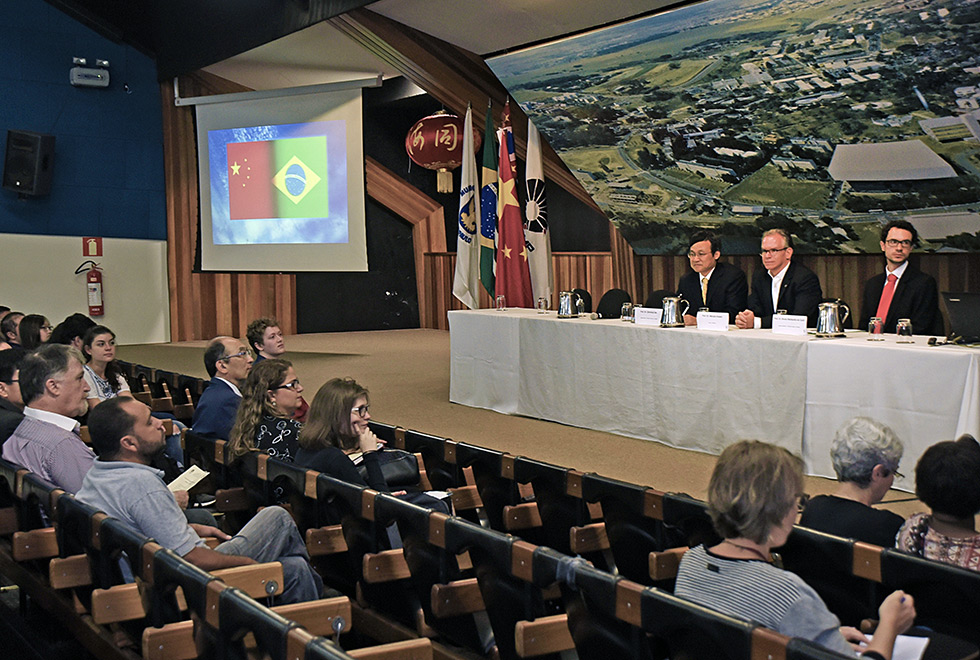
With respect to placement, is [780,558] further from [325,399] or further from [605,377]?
[605,377]

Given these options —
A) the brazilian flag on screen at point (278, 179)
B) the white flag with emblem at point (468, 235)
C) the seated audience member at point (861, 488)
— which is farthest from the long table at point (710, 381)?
the brazilian flag on screen at point (278, 179)

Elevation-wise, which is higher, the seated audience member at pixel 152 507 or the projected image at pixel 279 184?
the projected image at pixel 279 184

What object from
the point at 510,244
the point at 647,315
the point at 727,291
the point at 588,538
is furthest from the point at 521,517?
the point at 510,244

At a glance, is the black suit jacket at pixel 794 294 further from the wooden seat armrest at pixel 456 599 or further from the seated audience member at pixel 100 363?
the seated audience member at pixel 100 363

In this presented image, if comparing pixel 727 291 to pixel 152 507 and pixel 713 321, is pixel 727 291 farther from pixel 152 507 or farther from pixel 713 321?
pixel 152 507

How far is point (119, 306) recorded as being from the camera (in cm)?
1155

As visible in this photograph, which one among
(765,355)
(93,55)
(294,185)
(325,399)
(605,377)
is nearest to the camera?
(325,399)

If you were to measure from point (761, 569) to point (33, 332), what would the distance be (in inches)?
196

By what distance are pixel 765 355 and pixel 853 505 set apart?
A: 2.58m

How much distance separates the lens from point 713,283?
5.79m

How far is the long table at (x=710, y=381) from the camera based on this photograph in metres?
4.18

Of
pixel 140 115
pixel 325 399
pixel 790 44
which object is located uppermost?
pixel 140 115

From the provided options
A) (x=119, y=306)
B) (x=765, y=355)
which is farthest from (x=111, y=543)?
(x=119, y=306)

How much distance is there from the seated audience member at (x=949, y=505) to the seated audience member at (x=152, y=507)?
162 cm
